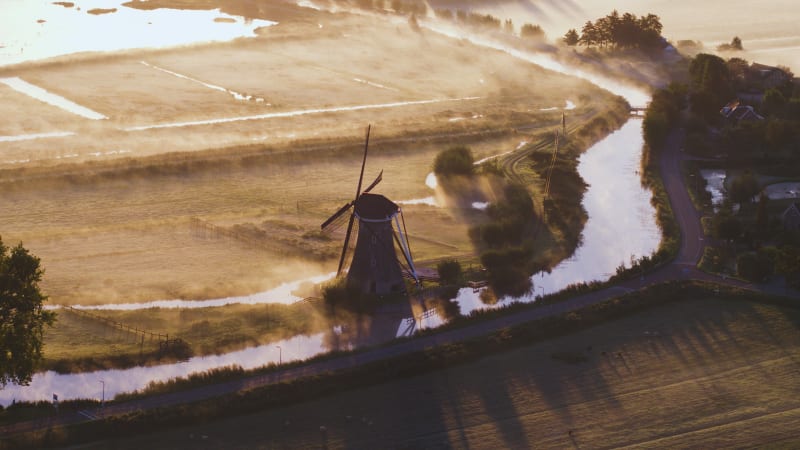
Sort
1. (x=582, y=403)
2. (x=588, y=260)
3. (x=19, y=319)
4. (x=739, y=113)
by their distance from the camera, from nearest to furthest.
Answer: (x=19, y=319), (x=582, y=403), (x=588, y=260), (x=739, y=113)

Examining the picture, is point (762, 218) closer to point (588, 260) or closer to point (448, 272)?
point (588, 260)

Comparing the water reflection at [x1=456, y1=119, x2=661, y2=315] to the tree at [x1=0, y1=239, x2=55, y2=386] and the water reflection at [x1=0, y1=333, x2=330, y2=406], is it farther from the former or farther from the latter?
the tree at [x1=0, y1=239, x2=55, y2=386]

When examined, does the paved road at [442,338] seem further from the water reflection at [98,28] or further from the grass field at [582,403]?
the water reflection at [98,28]

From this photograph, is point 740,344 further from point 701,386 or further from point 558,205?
point 558,205

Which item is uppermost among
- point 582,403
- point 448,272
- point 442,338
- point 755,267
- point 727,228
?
point 727,228

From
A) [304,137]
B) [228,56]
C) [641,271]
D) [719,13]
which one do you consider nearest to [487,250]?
[641,271]

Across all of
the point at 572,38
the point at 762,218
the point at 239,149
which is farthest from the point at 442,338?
the point at 572,38
